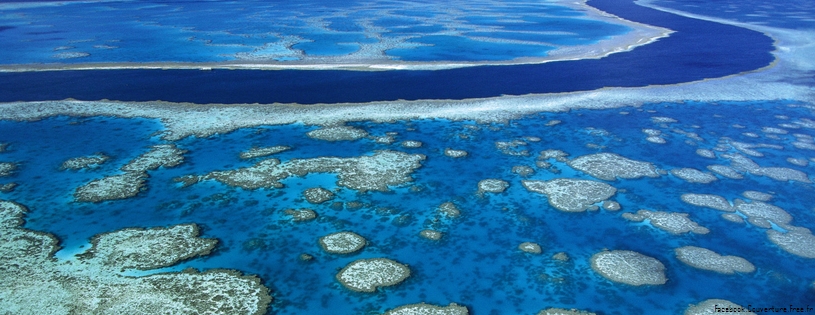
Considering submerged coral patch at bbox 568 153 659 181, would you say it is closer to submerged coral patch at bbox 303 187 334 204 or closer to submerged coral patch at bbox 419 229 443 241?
submerged coral patch at bbox 419 229 443 241

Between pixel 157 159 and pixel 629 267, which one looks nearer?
pixel 629 267

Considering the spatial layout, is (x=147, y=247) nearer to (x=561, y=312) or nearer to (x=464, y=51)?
(x=561, y=312)

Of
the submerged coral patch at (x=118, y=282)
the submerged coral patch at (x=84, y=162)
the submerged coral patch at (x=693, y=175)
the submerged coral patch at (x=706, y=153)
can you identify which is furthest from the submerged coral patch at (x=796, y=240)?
the submerged coral patch at (x=84, y=162)

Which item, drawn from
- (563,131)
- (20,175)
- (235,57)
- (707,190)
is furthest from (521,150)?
(235,57)

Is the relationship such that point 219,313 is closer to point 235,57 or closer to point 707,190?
point 707,190

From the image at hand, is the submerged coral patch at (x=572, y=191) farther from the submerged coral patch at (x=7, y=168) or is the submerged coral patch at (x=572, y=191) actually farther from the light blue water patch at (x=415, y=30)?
the light blue water patch at (x=415, y=30)

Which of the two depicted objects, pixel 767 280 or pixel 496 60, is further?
pixel 496 60

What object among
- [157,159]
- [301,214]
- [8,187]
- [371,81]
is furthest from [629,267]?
[371,81]
